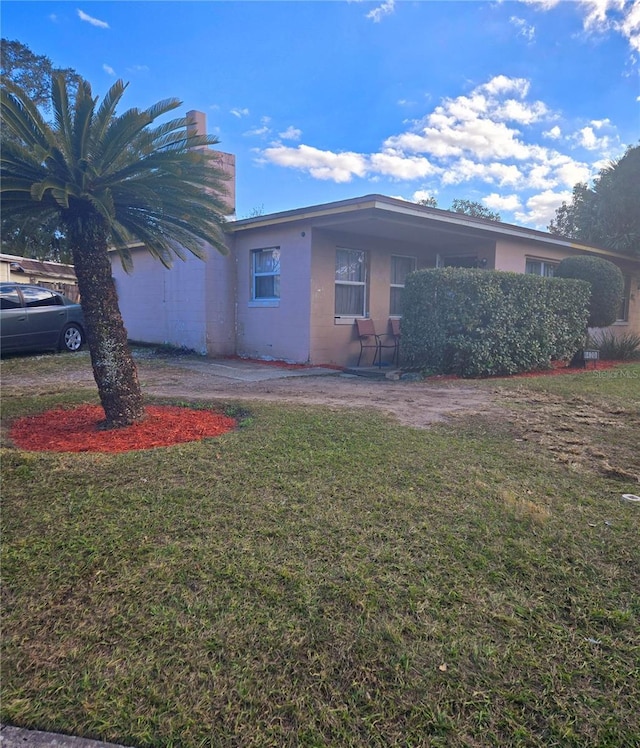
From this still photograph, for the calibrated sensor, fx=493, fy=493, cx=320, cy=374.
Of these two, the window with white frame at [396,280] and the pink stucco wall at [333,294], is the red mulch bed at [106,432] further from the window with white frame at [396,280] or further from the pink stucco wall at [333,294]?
the window with white frame at [396,280]

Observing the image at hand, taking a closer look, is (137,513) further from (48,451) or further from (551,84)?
(551,84)

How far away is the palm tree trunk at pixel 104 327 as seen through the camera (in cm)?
472

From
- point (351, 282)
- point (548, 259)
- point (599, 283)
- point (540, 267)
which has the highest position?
point (548, 259)

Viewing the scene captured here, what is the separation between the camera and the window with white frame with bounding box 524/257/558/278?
13.6 meters

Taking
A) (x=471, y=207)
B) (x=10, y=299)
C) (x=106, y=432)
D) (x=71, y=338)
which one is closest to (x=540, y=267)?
(x=71, y=338)

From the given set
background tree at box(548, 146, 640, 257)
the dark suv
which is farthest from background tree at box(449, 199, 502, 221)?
the dark suv

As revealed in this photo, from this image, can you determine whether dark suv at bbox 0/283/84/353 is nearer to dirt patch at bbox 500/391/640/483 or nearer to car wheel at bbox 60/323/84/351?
car wheel at bbox 60/323/84/351

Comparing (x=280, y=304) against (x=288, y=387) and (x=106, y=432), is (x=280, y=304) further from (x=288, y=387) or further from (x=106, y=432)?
(x=106, y=432)

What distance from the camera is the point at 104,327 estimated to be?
15.8ft

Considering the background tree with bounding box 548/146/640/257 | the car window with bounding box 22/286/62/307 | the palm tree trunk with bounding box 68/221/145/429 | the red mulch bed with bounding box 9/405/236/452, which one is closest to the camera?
the red mulch bed with bounding box 9/405/236/452

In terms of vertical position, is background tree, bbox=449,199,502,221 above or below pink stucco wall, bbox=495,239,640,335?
above

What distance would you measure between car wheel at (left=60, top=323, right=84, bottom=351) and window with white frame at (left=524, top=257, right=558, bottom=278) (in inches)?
460

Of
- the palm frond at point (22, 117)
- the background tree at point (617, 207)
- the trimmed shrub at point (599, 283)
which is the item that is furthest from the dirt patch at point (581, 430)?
the background tree at point (617, 207)

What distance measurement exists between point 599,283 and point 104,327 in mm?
11474
